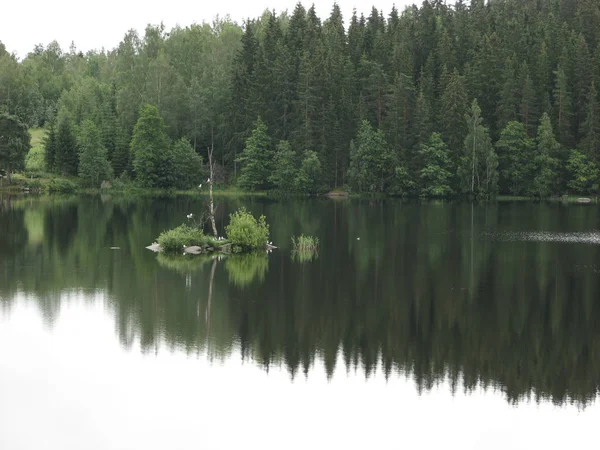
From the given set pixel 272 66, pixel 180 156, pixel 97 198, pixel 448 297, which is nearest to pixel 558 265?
pixel 448 297

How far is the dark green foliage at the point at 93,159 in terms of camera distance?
368ft

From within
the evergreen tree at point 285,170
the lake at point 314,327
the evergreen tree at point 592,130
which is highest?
the evergreen tree at point 592,130

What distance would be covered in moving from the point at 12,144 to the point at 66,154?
1000 cm

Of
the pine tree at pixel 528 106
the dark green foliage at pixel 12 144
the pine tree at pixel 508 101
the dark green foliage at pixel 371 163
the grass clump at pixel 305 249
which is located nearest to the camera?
the grass clump at pixel 305 249

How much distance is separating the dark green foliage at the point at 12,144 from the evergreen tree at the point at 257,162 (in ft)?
102

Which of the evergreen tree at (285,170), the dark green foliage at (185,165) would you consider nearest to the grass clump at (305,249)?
the evergreen tree at (285,170)

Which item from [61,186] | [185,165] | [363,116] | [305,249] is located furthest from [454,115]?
[305,249]

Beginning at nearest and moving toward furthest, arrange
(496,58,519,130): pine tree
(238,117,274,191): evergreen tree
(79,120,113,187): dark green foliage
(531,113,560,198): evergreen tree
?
(531,113,560,198): evergreen tree, (79,120,113,187): dark green foliage, (496,58,519,130): pine tree, (238,117,274,191): evergreen tree

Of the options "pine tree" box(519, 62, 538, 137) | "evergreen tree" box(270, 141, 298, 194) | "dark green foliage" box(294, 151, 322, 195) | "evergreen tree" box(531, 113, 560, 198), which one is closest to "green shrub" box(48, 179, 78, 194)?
"evergreen tree" box(270, 141, 298, 194)

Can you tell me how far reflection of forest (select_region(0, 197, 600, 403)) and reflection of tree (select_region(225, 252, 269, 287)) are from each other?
0.15 metres

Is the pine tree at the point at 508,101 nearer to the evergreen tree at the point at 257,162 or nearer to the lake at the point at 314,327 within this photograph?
the evergreen tree at the point at 257,162

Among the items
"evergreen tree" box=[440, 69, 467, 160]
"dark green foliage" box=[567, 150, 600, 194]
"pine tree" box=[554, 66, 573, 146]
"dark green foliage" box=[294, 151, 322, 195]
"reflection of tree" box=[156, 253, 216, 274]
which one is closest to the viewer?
"reflection of tree" box=[156, 253, 216, 274]

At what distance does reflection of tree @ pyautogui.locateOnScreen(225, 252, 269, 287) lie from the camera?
37050 mm

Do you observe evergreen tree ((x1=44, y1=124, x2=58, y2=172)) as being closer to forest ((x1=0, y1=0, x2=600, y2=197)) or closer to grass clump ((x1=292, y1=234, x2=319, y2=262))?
forest ((x1=0, y1=0, x2=600, y2=197))
